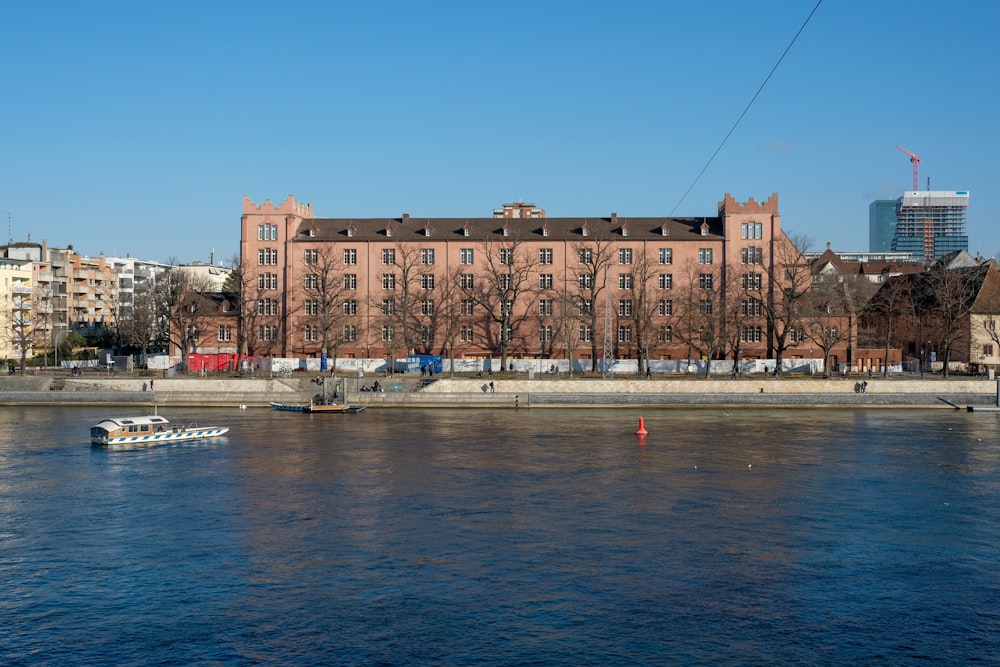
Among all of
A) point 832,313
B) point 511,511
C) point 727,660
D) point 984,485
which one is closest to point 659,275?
point 832,313

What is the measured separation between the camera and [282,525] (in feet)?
124

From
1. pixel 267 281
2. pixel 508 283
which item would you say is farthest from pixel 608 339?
pixel 267 281

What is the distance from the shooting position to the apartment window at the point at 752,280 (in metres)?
109

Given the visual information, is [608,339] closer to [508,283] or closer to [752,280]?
[508,283]

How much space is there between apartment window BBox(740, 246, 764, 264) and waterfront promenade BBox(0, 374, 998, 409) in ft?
75.6

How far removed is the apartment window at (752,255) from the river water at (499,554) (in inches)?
2048

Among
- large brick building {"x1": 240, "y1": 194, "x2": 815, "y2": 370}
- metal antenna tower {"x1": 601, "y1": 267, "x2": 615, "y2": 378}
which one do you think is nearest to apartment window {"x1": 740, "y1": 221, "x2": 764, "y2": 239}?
large brick building {"x1": 240, "y1": 194, "x2": 815, "y2": 370}

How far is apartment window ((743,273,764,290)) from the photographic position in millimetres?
109331

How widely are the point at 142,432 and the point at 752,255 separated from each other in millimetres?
73238

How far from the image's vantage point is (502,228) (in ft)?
378

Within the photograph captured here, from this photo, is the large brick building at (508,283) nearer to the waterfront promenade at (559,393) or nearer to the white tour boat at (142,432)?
the waterfront promenade at (559,393)

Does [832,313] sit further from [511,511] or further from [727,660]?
[727,660]

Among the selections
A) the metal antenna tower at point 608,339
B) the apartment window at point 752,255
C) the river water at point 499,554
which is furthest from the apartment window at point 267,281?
the apartment window at point 752,255

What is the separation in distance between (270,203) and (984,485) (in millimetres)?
89391
